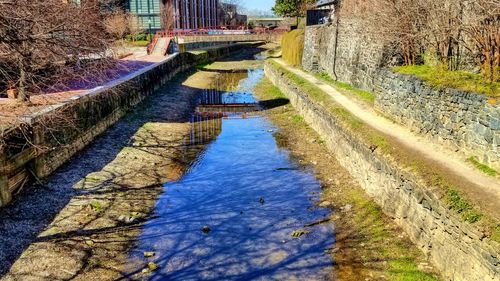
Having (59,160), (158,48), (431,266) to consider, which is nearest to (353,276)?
(431,266)

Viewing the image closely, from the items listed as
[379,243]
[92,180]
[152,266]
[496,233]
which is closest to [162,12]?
[92,180]

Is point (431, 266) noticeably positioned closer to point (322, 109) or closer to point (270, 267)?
point (270, 267)

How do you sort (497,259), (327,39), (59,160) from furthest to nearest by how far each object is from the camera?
(327,39) < (59,160) < (497,259)

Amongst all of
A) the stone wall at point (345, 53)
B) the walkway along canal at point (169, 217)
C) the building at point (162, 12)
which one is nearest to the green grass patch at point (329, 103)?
the stone wall at point (345, 53)

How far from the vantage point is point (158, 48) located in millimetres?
42031

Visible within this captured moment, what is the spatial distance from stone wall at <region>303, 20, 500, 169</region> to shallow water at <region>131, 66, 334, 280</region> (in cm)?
375

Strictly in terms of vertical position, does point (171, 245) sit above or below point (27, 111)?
below

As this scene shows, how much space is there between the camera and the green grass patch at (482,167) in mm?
9148

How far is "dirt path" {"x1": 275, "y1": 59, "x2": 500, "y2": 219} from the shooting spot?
8.08 meters

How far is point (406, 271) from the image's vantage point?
8.44 m

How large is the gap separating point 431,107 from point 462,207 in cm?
487

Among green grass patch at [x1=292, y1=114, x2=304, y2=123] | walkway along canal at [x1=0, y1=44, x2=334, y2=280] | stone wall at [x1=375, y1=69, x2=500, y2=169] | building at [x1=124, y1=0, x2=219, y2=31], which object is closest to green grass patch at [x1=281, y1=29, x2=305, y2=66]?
green grass patch at [x1=292, y1=114, x2=304, y2=123]

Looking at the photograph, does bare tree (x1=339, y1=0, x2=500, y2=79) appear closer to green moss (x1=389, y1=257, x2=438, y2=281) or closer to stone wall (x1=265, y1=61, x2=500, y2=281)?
stone wall (x1=265, y1=61, x2=500, y2=281)

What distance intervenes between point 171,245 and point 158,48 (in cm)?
3497
